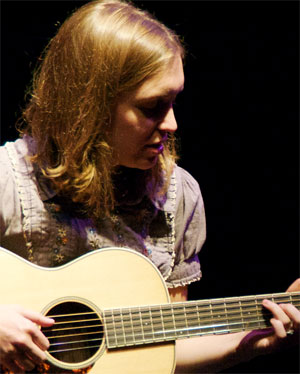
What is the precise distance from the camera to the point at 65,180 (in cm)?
153

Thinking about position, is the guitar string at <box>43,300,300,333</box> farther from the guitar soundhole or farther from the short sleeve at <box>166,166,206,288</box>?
the short sleeve at <box>166,166,206,288</box>

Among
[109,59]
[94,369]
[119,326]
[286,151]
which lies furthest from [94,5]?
[286,151]

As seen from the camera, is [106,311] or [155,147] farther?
[155,147]

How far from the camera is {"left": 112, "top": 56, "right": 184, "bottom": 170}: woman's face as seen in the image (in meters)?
1.45

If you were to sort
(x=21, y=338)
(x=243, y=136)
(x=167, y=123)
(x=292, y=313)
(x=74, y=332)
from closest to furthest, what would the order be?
(x=21, y=338), (x=74, y=332), (x=167, y=123), (x=292, y=313), (x=243, y=136)

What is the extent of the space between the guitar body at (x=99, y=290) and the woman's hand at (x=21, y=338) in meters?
0.06

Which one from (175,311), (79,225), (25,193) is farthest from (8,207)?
(175,311)

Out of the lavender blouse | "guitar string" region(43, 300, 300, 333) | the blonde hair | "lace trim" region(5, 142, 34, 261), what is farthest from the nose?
"guitar string" region(43, 300, 300, 333)

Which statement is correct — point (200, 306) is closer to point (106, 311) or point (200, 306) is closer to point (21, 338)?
point (106, 311)

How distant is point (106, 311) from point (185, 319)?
24cm

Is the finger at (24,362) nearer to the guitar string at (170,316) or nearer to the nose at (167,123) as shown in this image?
the guitar string at (170,316)

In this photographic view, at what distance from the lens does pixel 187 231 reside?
1802 millimetres

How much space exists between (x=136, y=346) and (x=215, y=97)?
1.25m

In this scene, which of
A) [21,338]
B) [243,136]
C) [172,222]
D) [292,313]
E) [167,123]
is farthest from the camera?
[243,136]
